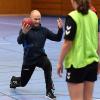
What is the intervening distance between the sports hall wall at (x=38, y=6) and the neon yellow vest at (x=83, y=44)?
67.6ft

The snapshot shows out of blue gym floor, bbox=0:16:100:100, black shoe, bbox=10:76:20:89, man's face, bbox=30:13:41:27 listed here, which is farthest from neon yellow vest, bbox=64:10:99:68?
black shoe, bbox=10:76:20:89

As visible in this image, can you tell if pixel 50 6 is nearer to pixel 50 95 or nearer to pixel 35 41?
pixel 35 41

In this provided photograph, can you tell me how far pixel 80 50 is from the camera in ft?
14.5

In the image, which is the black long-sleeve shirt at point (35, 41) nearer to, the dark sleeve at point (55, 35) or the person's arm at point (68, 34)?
the dark sleeve at point (55, 35)

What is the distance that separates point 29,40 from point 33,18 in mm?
397

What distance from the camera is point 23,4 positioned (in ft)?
88.3

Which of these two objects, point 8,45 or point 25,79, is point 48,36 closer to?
point 25,79

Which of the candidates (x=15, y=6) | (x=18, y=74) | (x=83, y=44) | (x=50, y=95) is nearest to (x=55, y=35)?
(x=50, y=95)

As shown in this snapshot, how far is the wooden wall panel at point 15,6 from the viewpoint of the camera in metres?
26.3

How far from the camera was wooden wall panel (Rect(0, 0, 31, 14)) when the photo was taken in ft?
86.3

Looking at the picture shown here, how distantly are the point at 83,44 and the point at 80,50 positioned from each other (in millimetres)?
73

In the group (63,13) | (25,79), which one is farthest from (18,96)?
(63,13)

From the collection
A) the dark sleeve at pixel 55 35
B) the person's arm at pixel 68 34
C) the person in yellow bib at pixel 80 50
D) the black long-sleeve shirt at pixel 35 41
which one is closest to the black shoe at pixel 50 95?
the black long-sleeve shirt at pixel 35 41

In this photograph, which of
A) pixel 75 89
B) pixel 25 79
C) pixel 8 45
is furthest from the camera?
pixel 8 45
